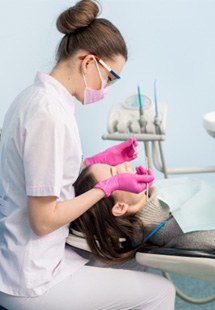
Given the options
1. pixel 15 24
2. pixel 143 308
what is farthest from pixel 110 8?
pixel 143 308

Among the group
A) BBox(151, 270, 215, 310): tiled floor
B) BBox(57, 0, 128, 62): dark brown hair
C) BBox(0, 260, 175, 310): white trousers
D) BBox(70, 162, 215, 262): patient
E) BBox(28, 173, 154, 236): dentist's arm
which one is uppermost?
Answer: BBox(57, 0, 128, 62): dark brown hair

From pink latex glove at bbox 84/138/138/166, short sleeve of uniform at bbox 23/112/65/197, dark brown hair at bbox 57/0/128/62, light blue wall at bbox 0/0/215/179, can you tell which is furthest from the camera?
light blue wall at bbox 0/0/215/179

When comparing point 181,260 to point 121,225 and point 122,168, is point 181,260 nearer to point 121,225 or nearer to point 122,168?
point 121,225

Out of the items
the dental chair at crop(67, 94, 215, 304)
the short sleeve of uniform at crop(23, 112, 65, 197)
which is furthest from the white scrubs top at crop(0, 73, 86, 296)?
the dental chair at crop(67, 94, 215, 304)

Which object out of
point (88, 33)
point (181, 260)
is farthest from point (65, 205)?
point (88, 33)

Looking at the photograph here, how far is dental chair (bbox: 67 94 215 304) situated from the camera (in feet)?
3.75

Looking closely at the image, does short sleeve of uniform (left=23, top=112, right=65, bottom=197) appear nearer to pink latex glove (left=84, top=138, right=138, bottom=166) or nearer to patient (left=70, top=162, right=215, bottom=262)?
patient (left=70, top=162, right=215, bottom=262)

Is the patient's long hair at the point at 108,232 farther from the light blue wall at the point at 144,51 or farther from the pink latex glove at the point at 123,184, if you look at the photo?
the light blue wall at the point at 144,51

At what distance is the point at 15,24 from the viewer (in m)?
1.88

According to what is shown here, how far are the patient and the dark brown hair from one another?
325 mm

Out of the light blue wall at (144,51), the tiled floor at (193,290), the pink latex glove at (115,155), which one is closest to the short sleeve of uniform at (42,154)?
the pink latex glove at (115,155)

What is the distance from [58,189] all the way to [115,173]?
9.8 inches

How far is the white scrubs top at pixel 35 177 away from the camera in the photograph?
3.59 ft

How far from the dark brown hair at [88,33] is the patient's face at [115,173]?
307 mm
